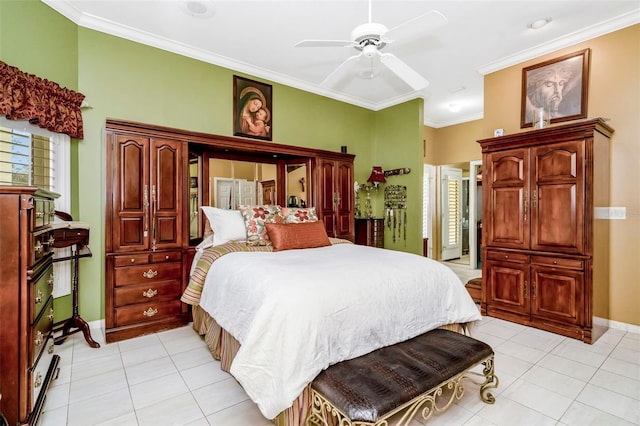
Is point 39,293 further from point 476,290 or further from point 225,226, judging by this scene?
point 476,290

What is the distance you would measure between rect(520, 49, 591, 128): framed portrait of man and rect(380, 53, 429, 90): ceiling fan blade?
1708 mm

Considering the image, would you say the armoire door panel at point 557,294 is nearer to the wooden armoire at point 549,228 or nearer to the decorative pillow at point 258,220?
the wooden armoire at point 549,228

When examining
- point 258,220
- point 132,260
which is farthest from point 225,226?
point 132,260

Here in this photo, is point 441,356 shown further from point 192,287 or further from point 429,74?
point 429,74

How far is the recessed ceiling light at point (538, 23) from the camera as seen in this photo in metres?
3.04

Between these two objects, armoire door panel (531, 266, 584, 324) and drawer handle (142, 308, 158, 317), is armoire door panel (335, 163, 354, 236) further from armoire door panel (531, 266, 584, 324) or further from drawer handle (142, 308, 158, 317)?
drawer handle (142, 308, 158, 317)

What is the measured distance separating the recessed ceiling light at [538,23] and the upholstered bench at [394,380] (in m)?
3.17

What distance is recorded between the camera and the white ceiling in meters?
2.83

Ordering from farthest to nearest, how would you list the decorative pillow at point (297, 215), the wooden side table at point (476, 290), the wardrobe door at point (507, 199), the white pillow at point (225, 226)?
the wooden side table at point (476, 290), the decorative pillow at point (297, 215), the wardrobe door at point (507, 199), the white pillow at point (225, 226)

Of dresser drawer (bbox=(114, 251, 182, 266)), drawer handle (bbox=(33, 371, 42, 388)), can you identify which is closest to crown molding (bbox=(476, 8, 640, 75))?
dresser drawer (bbox=(114, 251, 182, 266))

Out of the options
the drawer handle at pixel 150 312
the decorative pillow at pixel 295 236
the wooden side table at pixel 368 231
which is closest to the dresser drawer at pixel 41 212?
the drawer handle at pixel 150 312

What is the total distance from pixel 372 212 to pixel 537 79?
2994 mm

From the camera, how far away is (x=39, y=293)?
1.76 metres

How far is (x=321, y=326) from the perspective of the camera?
1626mm
